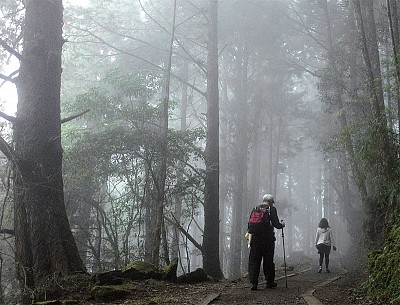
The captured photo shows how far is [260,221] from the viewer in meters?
8.69

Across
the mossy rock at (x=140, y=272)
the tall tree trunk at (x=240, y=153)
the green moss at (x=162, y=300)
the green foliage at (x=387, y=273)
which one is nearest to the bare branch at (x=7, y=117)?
the mossy rock at (x=140, y=272)

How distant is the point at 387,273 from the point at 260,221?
2547 millimetres

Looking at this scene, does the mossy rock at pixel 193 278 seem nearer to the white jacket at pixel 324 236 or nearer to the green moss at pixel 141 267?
the green moss at pixel 141 267

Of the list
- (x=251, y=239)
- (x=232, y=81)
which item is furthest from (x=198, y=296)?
(x=232, y=81)

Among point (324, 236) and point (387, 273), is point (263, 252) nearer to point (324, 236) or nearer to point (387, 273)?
point (387, 273)

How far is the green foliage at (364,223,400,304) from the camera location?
641cm

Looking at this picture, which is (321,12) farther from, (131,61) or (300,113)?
(131,61)

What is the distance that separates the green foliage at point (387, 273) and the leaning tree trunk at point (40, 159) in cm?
486

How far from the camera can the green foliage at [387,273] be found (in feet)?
21.0

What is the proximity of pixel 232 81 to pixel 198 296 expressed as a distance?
23173 mm

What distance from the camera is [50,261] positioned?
23.5 feet

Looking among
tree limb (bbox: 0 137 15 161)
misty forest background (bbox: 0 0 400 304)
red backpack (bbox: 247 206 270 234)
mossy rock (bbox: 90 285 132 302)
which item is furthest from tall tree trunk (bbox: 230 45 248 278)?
tree limb (bbox: 0 137 15 161)

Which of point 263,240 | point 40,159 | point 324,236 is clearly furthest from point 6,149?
point 324,236

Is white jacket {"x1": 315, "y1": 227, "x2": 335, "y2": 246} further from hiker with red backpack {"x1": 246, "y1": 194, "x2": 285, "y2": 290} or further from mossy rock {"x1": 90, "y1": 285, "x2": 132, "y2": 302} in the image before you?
mossy rock {"x1": 90, "y1": 285, "x2": 132, "y2": 302}
